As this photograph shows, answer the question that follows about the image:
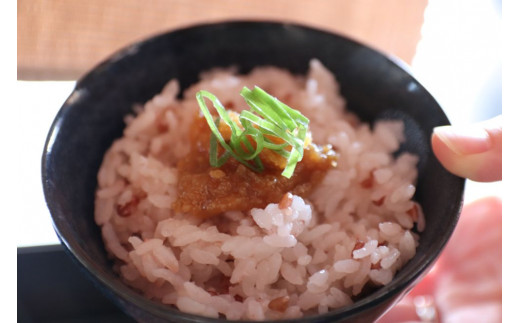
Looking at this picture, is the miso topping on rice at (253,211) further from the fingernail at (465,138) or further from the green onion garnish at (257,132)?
the fingernail at (465,138)

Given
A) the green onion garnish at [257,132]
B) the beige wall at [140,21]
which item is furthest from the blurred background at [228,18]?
the green onion garnish at [257,132]

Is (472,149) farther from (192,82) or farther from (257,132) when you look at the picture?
(192,82)

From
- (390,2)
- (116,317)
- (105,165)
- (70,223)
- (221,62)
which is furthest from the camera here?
(390,2)

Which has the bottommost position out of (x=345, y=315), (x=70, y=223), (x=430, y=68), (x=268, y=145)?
(x=345, y=315)

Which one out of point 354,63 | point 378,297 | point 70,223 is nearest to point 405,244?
point 378,297

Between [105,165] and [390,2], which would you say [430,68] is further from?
[105,165]

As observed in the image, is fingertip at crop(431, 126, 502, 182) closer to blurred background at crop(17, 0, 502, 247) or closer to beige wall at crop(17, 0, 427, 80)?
blurred background at crop(17, 0, 502, 247)

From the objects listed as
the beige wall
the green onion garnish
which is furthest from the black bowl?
the beige wall
